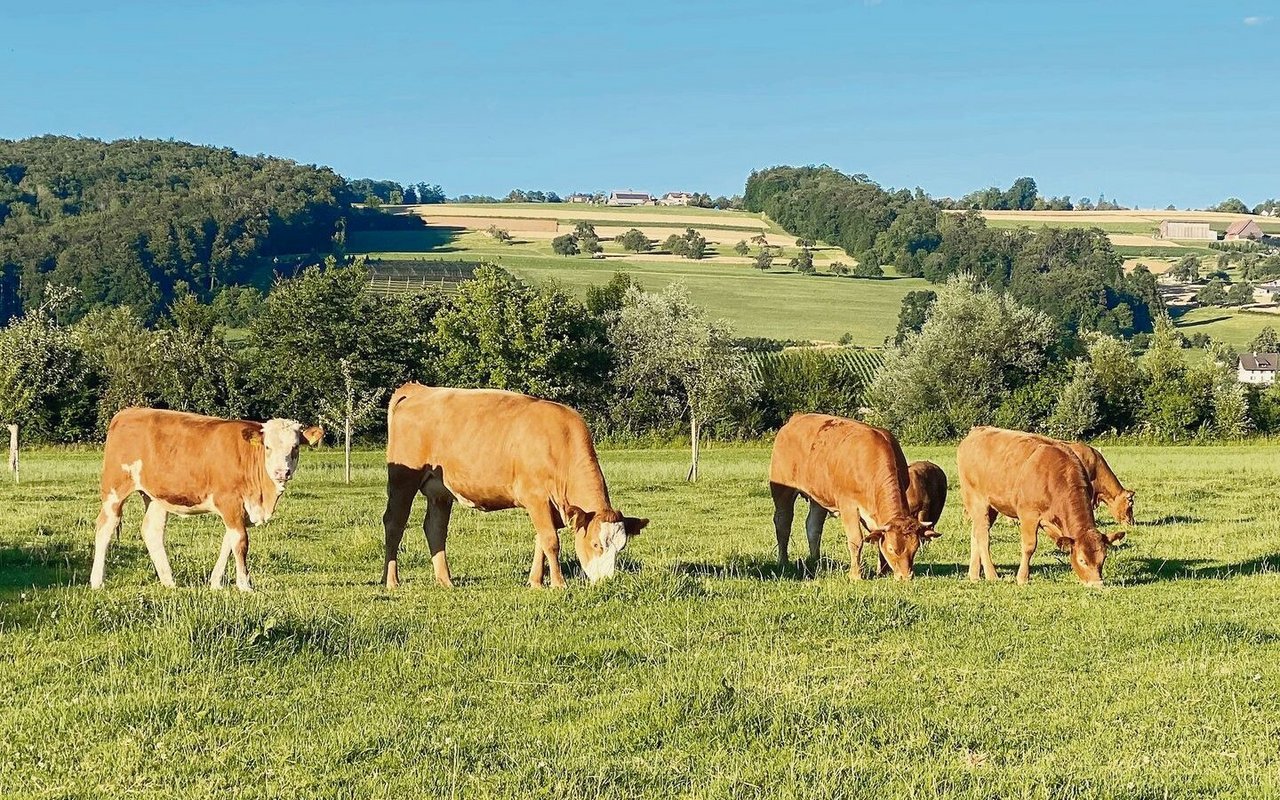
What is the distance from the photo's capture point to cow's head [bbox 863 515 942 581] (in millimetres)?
13961

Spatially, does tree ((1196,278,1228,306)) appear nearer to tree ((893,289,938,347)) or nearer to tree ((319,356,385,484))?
tree ((893,289,938,347))

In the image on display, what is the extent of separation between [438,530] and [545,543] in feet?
5.46

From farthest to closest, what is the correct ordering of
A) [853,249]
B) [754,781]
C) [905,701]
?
1. [853,249]
2. [905,701]
3. [754,781]

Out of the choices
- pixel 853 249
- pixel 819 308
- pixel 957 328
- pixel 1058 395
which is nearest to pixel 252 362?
pixel 957 328

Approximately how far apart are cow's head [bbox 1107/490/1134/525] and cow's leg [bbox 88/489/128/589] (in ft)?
56.3

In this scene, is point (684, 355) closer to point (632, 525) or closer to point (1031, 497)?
point (1031, 497)


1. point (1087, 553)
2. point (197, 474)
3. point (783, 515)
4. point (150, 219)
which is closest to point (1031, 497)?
point (1087, 553)

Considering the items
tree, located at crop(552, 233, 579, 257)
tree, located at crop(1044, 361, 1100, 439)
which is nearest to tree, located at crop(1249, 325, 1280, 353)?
tree, located at crop(1044, 361, 1100, 439)

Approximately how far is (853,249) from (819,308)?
1347 inches

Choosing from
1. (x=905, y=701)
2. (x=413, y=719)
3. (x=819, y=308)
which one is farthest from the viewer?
(x=819, y=308)

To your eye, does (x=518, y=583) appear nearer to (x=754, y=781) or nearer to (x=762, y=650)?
(x=762, y=650)

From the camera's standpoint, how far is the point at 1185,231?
6890 inches

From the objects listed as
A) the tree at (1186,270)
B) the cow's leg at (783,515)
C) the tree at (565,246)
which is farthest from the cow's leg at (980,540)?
the tree at (1186,270)

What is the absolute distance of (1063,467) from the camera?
14.9 metres
